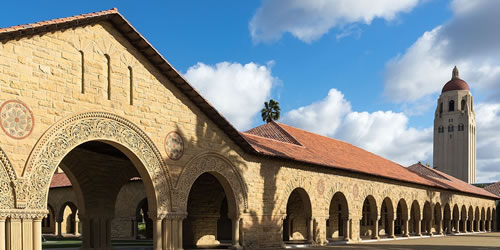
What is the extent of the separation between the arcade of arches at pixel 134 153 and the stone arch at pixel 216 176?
0.13 ft

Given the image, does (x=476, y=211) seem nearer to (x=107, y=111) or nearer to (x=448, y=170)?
(x=107, y=111)

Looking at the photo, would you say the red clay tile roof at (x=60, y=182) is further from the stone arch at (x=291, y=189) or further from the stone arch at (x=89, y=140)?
the stone arch at (x=89, y=140)

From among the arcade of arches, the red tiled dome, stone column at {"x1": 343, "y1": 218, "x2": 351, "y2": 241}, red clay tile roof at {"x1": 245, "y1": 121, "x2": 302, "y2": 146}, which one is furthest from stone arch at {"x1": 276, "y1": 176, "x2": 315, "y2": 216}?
the red tiled dome

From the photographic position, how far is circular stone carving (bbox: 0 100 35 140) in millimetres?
10781

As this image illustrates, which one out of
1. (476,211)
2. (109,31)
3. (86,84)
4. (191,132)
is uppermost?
(109,31)

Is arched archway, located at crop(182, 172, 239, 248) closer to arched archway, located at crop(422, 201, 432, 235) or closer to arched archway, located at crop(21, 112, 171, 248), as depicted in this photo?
arched archway, located at crop(21, 112, 171, 248)

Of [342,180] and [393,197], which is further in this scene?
[393,197]

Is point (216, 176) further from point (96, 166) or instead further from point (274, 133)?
point (274, 133)

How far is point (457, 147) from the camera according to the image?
107 metres

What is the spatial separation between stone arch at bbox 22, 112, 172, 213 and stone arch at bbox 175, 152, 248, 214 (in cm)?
59

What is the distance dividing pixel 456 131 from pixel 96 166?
101 m

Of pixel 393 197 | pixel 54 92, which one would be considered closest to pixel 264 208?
pixel 54 92

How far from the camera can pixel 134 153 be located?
13789mm

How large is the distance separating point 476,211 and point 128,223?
34.0 meters
